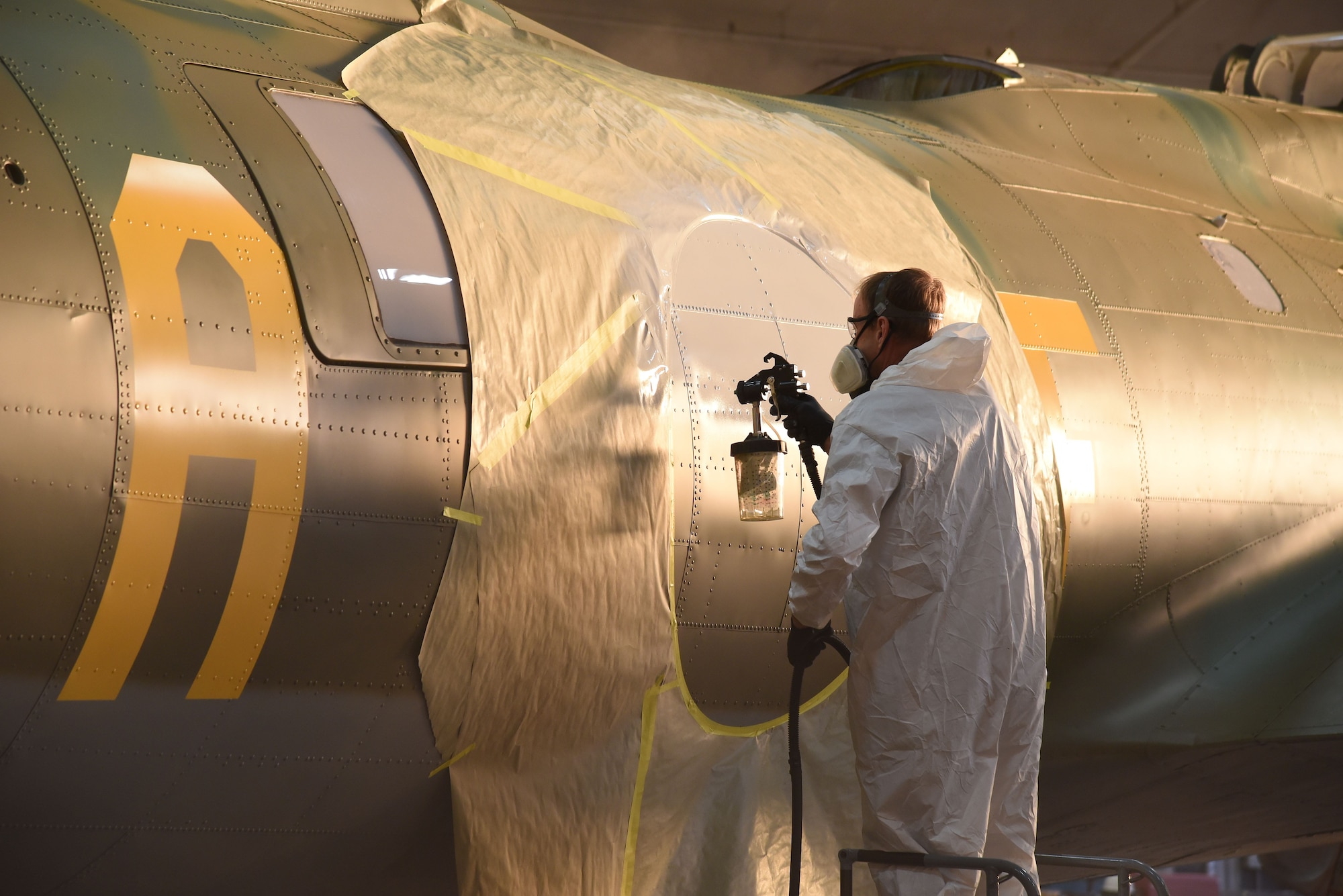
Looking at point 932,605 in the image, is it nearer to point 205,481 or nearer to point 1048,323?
point 205,481

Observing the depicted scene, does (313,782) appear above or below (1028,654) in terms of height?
below

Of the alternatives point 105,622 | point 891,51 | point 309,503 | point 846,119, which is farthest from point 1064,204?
point 891,51

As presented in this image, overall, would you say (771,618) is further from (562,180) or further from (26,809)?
(26,809)

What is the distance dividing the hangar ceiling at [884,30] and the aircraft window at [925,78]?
30.7 feet

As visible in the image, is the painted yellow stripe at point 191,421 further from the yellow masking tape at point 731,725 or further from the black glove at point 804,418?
the black glove at point 804,418

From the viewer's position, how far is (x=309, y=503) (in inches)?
141

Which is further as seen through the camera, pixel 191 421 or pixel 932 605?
pixel 932 605

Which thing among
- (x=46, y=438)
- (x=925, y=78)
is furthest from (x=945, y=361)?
(x=925, y=78)

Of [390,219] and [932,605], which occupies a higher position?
[390,219]

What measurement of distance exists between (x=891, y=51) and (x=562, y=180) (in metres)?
14.5

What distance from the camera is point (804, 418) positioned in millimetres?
4047

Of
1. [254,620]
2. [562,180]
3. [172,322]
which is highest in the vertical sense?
[562,180]

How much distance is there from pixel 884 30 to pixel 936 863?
51.1 ft

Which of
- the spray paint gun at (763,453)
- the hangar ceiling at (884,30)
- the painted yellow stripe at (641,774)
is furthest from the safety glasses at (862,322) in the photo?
the hangar ceiling at (884,30)
